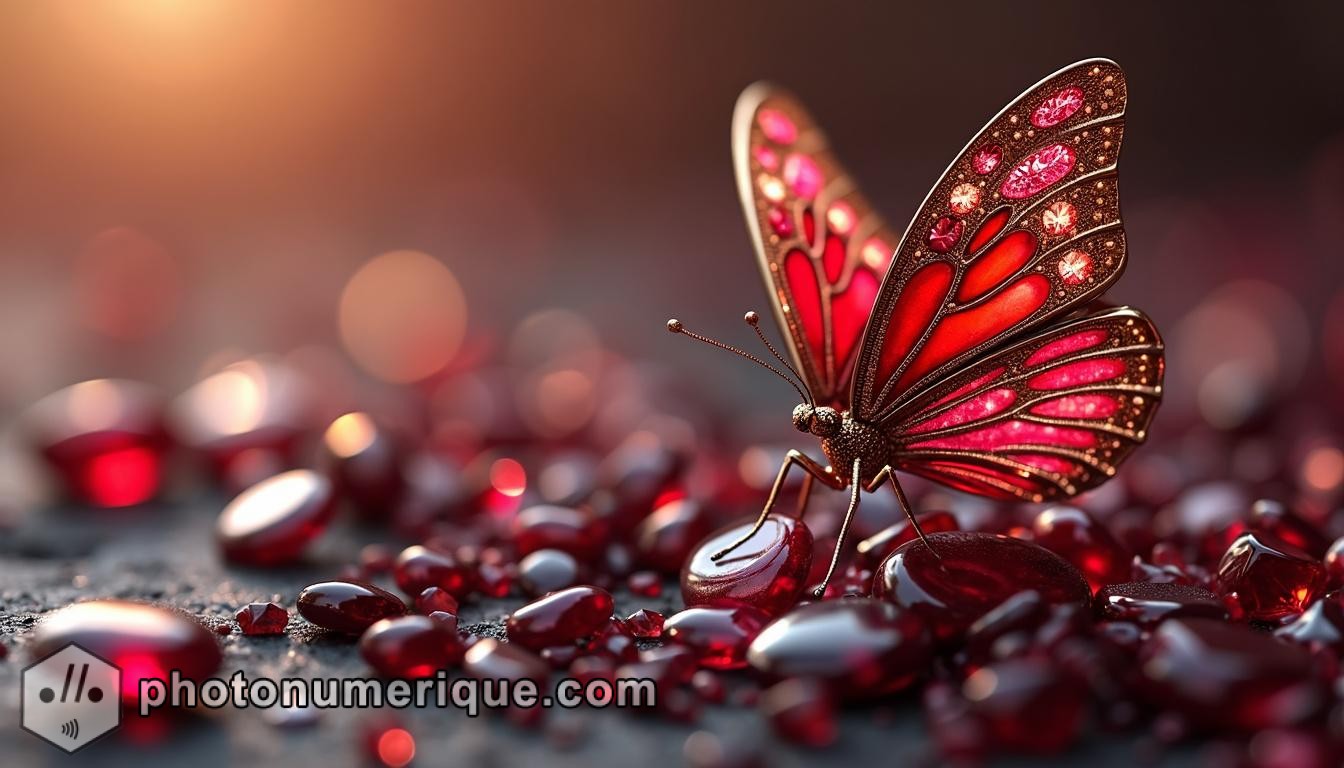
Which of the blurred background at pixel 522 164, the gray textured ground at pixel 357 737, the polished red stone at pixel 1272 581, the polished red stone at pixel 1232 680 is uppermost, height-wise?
the blurred background at pixel 522 164

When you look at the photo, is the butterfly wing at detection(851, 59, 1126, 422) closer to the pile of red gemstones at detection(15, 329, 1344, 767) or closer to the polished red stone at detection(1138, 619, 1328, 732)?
the pile of red gemstones at detection(15, 329, 1344, 767)

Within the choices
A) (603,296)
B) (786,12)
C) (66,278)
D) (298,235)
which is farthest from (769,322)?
(66,278)

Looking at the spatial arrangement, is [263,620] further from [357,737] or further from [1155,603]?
[1155,603]

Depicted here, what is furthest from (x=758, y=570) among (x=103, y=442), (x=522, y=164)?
(x=522, y=164)

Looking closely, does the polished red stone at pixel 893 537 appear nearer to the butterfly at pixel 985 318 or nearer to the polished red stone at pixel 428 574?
the butterfly at pixel 985 318

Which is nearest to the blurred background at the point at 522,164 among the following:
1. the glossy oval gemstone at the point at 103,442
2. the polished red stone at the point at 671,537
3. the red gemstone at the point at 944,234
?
the glossy oval gemstone at the point at 103,442

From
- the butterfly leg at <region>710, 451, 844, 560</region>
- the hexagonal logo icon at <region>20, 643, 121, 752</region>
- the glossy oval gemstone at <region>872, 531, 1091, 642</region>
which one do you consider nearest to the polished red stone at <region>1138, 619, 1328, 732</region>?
the glossy oval gemstone at <region>872, 531, 1091, 642</region>

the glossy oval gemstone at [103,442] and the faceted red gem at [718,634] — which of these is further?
the glossy oval gemstone at [103,442]

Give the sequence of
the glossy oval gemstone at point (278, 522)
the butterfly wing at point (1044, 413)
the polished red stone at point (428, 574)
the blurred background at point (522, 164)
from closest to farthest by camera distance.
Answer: the butterfly wing at point (1044, 413) → the polished red stone at point (428, 574) → the glossy oval gemstone at point (278, 522) → the blurred background at point (522, 164)
